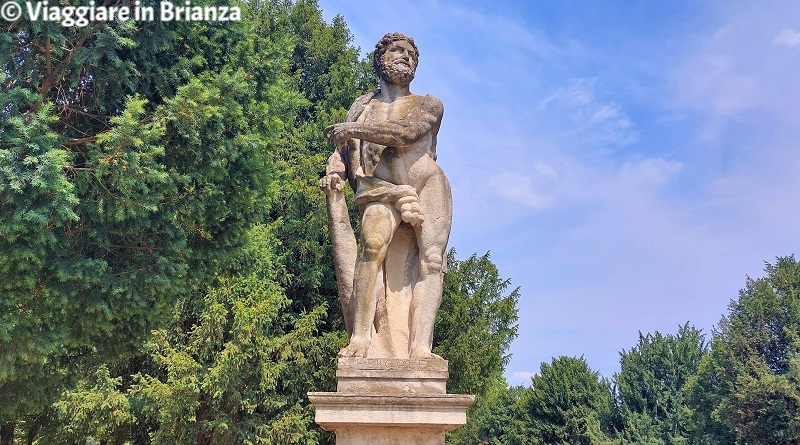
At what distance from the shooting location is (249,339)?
1788cm

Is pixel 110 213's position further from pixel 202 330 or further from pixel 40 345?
pixel 202 330

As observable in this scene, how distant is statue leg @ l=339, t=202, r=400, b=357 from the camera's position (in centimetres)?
662

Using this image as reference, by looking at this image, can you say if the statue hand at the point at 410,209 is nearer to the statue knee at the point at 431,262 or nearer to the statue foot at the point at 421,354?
the statue knee at the point at 431,262

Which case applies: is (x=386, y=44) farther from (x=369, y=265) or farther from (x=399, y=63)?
(x=369, y=265)

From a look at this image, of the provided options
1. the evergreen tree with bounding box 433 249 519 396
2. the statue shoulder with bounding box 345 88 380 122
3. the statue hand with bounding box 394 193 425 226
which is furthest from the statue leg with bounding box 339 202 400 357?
the evergreen tree with bounding box 433 249 519 396

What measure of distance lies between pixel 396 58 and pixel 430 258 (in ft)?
6.65

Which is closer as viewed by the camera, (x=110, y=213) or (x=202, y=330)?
(x=110, y=213)

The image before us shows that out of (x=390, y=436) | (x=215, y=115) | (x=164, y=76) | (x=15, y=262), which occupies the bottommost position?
(x=390, y=436)

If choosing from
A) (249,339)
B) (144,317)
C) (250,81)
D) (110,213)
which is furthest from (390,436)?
(249,339)

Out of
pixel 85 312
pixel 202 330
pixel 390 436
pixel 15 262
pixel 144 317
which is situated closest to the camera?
pixel 390 436

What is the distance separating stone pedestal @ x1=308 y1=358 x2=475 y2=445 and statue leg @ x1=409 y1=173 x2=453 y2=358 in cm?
37

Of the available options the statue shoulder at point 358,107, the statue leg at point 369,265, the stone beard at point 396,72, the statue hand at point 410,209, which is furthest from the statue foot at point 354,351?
the stone beard at point 396,72

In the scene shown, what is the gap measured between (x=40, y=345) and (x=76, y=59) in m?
3.68

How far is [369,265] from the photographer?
671 centimetres
